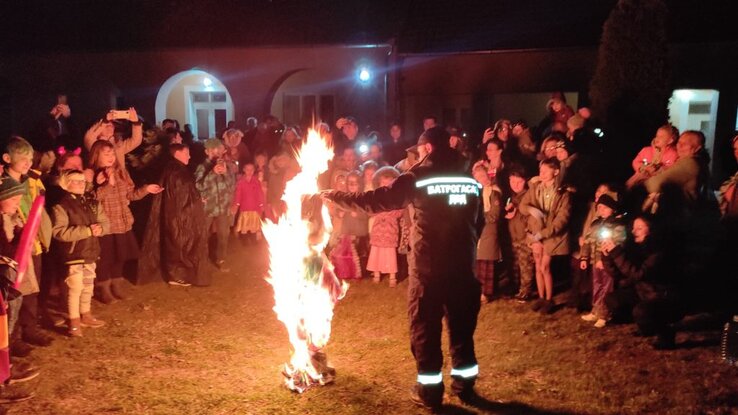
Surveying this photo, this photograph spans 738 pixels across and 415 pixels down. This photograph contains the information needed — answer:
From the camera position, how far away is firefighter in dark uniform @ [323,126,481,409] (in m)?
5.79

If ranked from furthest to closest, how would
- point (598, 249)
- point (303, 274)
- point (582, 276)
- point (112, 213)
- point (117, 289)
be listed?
point (117, 289) < point (112, 213) < point (582, 276) < point (598, 249) < point (303, 274)

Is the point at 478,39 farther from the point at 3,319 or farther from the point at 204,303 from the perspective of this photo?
the point at 3,319

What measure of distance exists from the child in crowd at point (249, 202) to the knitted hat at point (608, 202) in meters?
6.17

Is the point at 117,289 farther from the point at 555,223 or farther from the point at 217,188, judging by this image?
the point at 555,223

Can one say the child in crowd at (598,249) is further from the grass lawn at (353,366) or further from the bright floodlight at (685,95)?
the bright floodlight at (685,95)

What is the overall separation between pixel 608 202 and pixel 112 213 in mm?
6210

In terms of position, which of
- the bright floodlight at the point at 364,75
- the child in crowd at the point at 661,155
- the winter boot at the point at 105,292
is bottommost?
the winter boot at the point at 105,292

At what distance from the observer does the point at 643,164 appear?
8.87 meters

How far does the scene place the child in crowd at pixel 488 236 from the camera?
344 inches

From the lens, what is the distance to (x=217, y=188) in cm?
1027

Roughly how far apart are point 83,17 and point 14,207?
57.8ft

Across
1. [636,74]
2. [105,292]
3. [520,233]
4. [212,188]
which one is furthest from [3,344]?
[636,74]

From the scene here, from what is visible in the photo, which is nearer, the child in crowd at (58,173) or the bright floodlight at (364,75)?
the child in crowd at (58,173)

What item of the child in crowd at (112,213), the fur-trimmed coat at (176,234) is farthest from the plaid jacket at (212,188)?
the child in crowd at (112,213)
